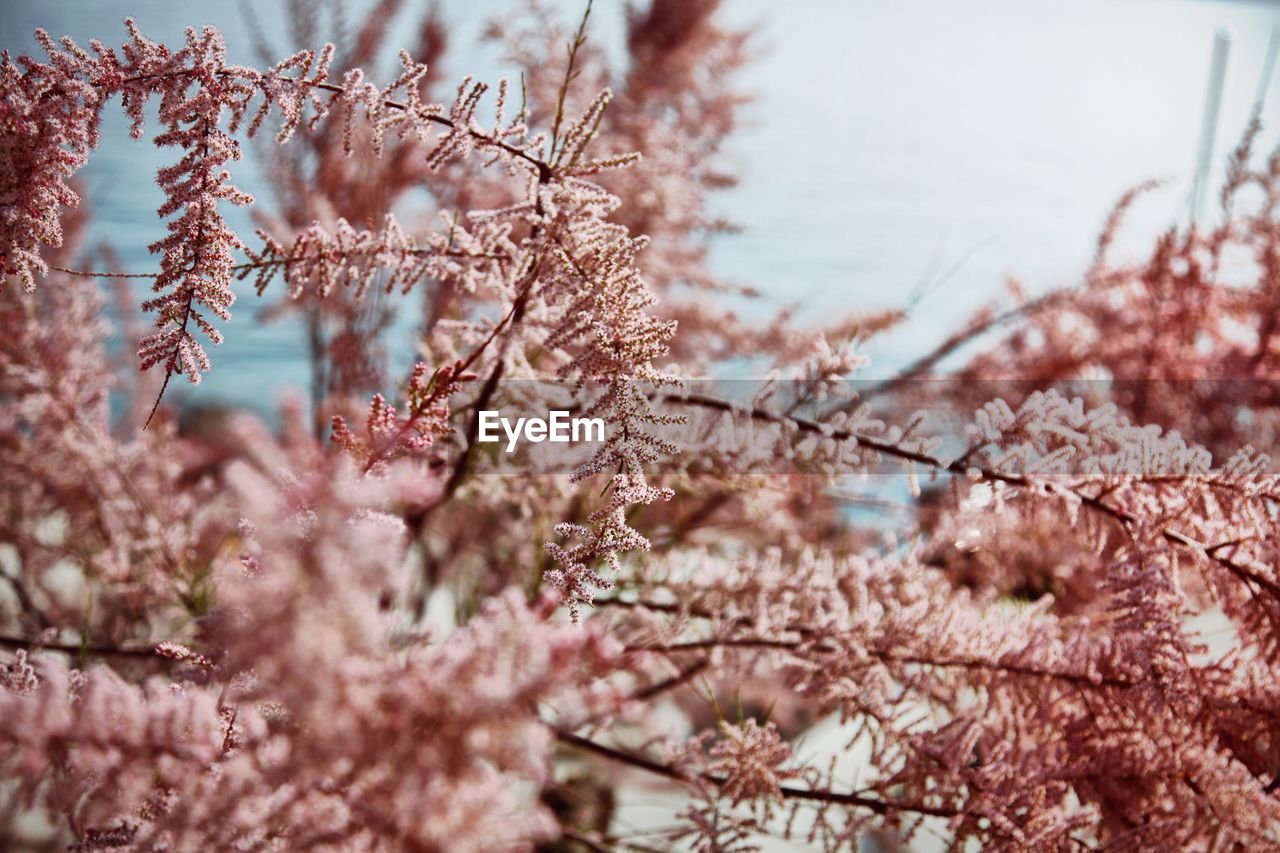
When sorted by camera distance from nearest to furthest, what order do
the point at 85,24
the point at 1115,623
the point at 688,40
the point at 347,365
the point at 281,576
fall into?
the point at 281,576
the point at 1115,623
the point at 347,365
the point at 85,24
the point at 688,40

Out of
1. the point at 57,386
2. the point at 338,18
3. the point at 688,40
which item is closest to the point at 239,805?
the point at 57,386

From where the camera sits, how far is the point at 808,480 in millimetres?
429

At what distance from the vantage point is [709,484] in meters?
0.45

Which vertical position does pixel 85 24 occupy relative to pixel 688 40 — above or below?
below

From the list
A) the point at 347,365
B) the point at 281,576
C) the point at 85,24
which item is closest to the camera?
the point at 281,576

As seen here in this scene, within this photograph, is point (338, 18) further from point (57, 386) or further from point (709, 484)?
point (709, 484)

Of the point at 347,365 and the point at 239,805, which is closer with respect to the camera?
the point at 239,805

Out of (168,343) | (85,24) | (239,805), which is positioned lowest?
(239,805)

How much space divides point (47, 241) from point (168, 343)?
0.20 ft

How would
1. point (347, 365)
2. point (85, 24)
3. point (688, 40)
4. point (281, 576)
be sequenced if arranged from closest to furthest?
point (281, 576), point (347, 365), point (85, 24), point (688, 40)

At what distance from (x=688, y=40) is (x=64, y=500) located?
0.81 meters

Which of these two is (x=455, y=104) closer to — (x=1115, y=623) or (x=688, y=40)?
(x=1115, y=623)

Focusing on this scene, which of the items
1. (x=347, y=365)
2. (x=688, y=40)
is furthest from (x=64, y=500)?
(x=688, y=40)

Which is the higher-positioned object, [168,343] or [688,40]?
[688,40]
